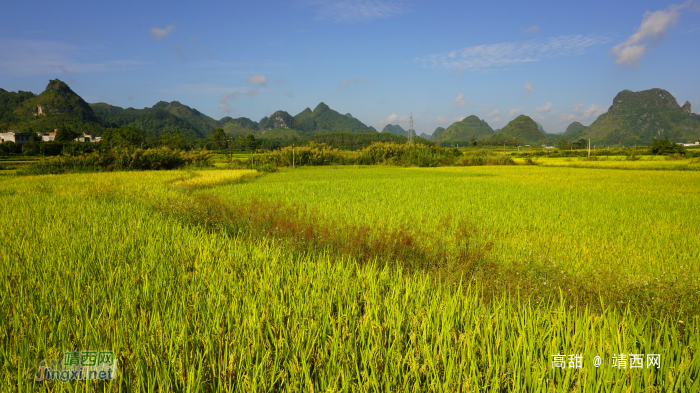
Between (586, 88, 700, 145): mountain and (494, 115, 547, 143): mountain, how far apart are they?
2264cm

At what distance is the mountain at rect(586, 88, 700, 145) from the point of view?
140475mm

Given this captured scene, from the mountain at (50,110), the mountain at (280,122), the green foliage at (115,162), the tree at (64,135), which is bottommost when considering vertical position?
the green foliage at (115,162)

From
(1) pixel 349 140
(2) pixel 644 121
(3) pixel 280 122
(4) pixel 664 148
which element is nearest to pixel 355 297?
(4) pixel 664 148

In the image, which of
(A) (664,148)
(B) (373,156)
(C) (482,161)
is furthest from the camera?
(A) (664,148)

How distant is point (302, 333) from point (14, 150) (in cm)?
5968

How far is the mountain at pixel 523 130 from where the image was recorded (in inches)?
6240

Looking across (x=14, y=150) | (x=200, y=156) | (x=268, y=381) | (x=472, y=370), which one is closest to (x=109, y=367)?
(x=268, y=381)

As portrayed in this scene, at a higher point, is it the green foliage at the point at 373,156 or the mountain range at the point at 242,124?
the mountain range at the point at 242,124

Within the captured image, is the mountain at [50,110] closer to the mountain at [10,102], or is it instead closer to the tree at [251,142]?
A: the mountain at [10,102]

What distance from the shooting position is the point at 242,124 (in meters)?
200

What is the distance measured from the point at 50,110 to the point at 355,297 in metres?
141

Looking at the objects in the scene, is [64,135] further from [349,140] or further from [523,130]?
[523,130]

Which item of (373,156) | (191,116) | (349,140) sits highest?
(191,116)

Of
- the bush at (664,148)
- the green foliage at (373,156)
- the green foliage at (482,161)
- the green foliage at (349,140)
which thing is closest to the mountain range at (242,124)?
the green foliage at (349,140)
